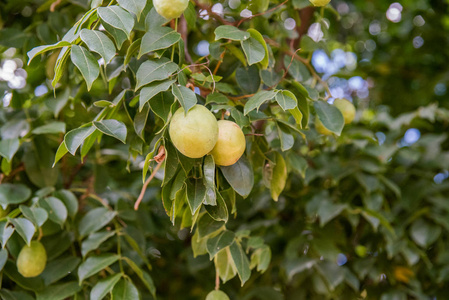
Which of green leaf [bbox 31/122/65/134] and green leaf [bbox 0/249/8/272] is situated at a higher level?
green leaf [bbox 31/122/65/134]

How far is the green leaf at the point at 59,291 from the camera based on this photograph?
1521mm

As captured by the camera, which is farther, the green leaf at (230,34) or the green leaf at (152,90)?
the green leaf at (230,34)

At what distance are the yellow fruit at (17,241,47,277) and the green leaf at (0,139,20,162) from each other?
299mm

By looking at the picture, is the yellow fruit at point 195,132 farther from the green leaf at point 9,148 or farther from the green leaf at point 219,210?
the green leaf at point 9,148

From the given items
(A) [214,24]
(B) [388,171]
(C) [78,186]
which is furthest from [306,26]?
(C) [78,186]

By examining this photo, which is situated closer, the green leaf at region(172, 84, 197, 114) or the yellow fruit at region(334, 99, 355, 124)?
the green leaf at region(172, 84, 197, 114)

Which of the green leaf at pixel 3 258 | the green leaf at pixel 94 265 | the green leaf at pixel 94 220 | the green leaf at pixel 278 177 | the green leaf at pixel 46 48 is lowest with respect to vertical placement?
the green leaf at pixel 94 265

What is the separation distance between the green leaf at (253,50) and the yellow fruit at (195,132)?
0.22m

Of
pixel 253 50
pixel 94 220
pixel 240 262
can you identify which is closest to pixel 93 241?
pixel 94 220

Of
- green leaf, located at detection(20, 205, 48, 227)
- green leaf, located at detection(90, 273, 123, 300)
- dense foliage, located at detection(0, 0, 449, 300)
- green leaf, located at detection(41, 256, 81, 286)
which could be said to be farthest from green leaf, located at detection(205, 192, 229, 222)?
green leaf, located at detection(41, 256, 81, 286)

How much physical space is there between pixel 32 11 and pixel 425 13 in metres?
2.47

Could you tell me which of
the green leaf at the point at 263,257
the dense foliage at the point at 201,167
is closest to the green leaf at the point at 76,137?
the dense foliage at the point at 201,167

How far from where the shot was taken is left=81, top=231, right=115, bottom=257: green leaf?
1.56 metres

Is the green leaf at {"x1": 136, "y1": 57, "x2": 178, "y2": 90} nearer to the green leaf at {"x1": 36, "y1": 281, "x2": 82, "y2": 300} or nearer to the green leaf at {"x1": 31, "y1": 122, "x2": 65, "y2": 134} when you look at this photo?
the green leaf at {"x1": 31, "y1": 122, "x2": 65, "y2": 134}
